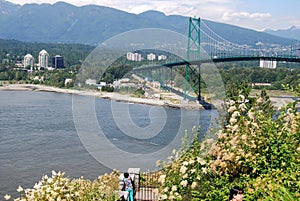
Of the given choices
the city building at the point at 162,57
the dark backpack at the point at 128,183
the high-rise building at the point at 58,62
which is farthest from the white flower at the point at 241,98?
the high-rise building at the point at 58,62

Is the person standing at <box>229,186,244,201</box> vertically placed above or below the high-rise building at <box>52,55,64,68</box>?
below

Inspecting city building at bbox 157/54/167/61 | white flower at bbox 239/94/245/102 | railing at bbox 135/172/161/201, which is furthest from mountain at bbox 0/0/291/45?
white flower at bbox 239/94/245/102

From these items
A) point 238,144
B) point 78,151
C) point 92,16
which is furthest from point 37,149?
point 92,16

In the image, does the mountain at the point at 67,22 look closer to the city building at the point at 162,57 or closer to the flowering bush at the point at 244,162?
the city building at the point at 162,57

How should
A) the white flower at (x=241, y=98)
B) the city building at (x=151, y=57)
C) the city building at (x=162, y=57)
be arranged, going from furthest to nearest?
the city building at (x=162, y=57), the city building at (x=151, y=57), the white flower at (x=241, y=98)

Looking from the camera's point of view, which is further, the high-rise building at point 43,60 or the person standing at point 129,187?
the high-rise building at point 43,60

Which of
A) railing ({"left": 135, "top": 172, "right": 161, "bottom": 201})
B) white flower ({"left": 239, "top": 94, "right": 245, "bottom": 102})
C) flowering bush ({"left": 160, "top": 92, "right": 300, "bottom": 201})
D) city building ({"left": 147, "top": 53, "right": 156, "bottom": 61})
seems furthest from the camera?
city building ({"left": 147, "top": 53, "right": 156, "bottom": 61})

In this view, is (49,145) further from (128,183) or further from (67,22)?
(67,22)

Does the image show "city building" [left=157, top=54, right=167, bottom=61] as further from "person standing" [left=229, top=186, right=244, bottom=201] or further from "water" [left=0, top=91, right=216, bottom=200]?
"person standing" [left=229, top=186, right=244, bottom=201]
